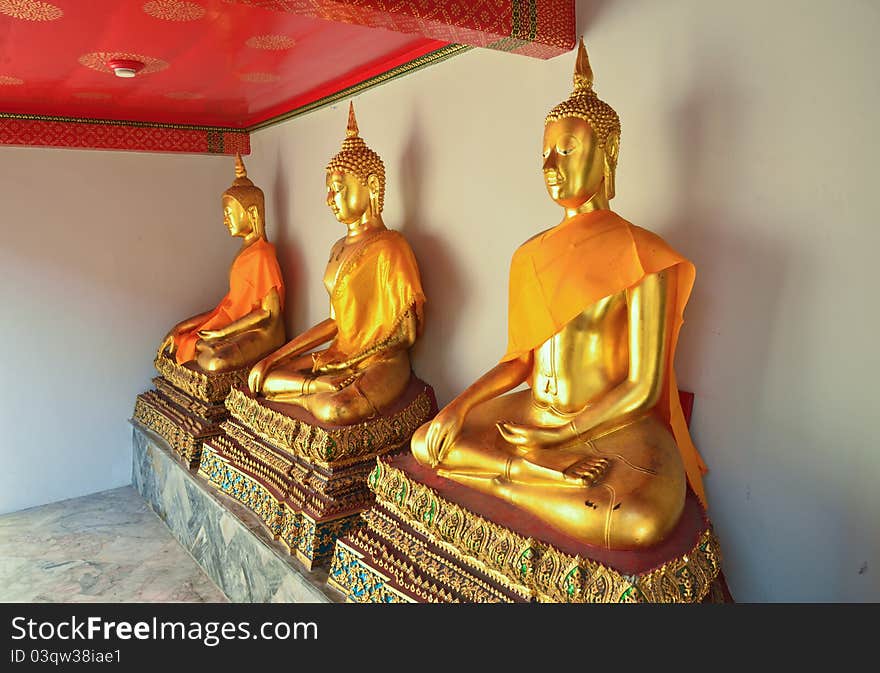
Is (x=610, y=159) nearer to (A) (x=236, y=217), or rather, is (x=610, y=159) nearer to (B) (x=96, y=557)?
(A) (x=236, y=217)

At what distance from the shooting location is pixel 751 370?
207cm

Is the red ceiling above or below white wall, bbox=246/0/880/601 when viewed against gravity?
above

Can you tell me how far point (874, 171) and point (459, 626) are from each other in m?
1.54

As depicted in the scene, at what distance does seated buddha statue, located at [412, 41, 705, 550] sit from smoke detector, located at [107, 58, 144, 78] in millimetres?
2185

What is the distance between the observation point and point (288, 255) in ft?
14.9

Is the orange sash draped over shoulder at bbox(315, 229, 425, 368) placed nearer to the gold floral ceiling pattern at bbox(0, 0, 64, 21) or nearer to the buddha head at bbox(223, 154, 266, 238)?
the buddha head at bbox(223, 154, 266, 238)

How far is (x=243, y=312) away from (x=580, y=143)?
277 cm

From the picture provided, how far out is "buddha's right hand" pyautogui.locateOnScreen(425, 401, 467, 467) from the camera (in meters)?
2.18

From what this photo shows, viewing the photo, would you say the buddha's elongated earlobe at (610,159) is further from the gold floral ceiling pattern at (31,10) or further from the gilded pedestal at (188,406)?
the gilded pedestal at (188,406)

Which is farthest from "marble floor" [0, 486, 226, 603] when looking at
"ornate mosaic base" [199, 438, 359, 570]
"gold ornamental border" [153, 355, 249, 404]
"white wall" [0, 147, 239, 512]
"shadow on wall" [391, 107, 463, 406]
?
"shadow on wall" [391, 107, 463, 406]

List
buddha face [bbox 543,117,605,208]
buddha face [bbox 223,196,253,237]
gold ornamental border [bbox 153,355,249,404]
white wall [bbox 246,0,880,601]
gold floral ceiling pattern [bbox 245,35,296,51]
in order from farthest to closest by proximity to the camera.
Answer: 1. buddha face [bbox 223,196,253,237]
2. gold ornamental border [bbox 153,355,249,404]
3. gold floral ceiling pattern [bbox 245,35,296,51]
4. buddha face [bbox 543,117,605,208]
5. white wall [bbox 246,0,880,601]

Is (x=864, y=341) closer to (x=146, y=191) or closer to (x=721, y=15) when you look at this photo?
(x=721, y=15)

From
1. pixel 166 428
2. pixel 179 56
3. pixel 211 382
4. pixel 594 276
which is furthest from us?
pixel 166 428

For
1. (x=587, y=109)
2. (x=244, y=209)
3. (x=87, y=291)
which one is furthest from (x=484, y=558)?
(x=87, y=291)
